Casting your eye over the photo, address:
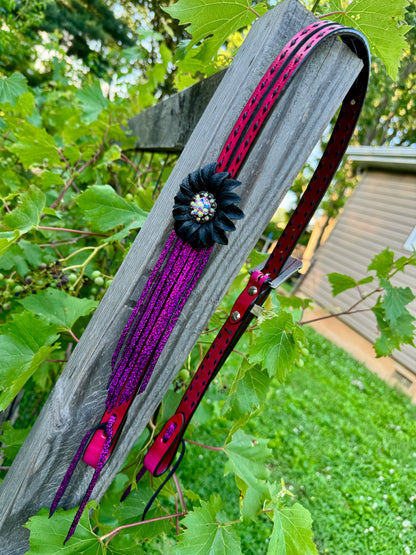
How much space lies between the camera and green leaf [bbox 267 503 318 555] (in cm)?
89

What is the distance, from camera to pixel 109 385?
713 millimetres

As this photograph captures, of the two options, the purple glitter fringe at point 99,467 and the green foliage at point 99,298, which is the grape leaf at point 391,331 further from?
the purple glitter fringe at point 99,467

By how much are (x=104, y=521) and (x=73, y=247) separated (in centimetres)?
127

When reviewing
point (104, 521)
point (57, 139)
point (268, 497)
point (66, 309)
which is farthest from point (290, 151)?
point (57, 139)

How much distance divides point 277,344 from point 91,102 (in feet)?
5.03

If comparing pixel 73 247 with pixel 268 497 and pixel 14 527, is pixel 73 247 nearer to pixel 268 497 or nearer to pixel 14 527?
pixel 14 527

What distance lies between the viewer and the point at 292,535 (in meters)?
0.92

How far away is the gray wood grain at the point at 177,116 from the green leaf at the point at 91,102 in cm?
33

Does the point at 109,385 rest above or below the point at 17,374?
above

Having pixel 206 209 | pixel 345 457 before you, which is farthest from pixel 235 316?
pixel 345 457

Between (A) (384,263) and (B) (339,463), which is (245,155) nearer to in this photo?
(A) (384,263)

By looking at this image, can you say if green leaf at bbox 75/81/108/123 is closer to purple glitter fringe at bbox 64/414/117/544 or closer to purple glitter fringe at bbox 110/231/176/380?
purple glitter fringe at bbox 110/231/176/380

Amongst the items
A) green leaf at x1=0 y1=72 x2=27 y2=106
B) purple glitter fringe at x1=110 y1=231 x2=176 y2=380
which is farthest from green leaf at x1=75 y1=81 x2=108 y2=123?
purple glitter fringe at x1=110 y1=231 x2=176 y2=380

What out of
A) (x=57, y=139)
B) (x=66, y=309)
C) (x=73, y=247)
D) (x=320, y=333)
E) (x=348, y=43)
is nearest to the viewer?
(x=348, y=43)
